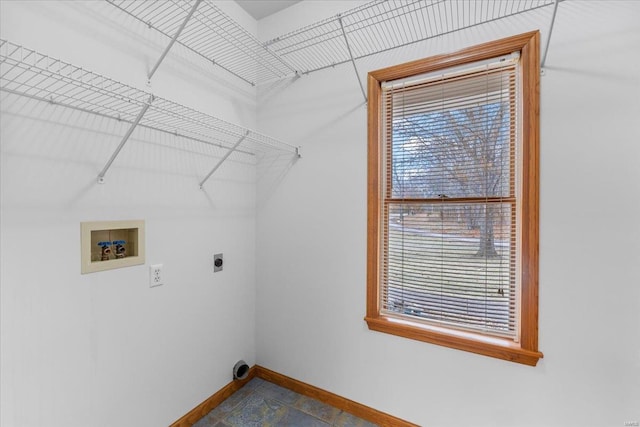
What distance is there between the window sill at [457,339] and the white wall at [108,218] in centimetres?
105

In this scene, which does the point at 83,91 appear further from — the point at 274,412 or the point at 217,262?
the point at 274,412

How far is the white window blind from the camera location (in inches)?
56.1

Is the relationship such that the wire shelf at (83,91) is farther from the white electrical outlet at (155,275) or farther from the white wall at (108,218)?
the white electrical outlet at (155,275)

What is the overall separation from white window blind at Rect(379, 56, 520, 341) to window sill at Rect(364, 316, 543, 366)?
1.8 inches

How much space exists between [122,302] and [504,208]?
6.26 feet

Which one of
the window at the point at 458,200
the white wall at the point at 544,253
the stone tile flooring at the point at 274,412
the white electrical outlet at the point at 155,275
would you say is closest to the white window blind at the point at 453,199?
the window at the point at 458,200

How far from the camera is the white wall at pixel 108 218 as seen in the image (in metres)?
1.06

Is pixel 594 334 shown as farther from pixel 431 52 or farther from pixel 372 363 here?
pixel 431 52

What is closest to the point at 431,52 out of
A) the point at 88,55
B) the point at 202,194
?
the point at 202,194

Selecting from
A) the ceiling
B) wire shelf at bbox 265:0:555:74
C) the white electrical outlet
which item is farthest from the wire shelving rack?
the ceiling

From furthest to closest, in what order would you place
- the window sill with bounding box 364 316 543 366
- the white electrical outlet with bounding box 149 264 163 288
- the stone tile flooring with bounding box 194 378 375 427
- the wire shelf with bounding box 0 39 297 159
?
the stone tile flooring with bounding box 194 378 375 427 → the white electrical outlet with bounding box 149 264 163 288 → the window sill with bounding box 364 316 543 366 → the wire shelf with bounding box 0 39 297 159

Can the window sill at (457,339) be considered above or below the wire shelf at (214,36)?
below

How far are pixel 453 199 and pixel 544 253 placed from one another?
460 mm

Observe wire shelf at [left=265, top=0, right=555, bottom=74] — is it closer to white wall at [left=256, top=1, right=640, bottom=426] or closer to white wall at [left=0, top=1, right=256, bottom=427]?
white wall at [left=256, top=1, right=640, bottom=426]
